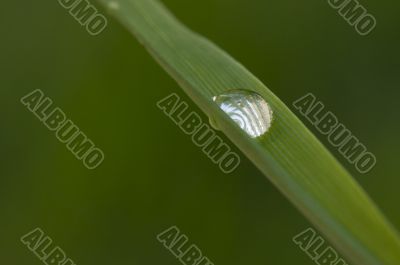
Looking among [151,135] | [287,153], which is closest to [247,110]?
[287,153]

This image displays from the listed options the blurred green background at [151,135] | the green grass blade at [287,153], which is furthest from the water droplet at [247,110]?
the blurred green background at [151,135]

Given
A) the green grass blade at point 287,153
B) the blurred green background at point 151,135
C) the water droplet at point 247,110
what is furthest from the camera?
the blurred green background at point 151,135

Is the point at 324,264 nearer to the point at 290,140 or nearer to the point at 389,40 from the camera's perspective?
the point at 389,40

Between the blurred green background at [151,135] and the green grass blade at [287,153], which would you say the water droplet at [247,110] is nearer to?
the green grass blade at [287,153]

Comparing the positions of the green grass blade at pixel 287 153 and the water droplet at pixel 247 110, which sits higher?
the water droplet at pixel 247 110

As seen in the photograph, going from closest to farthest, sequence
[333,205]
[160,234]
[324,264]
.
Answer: [333,205]
[324,264]
[160,234]

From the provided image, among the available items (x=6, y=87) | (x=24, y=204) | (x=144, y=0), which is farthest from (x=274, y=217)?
(x=144, y=0)

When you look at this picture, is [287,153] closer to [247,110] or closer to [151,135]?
[247,110]
